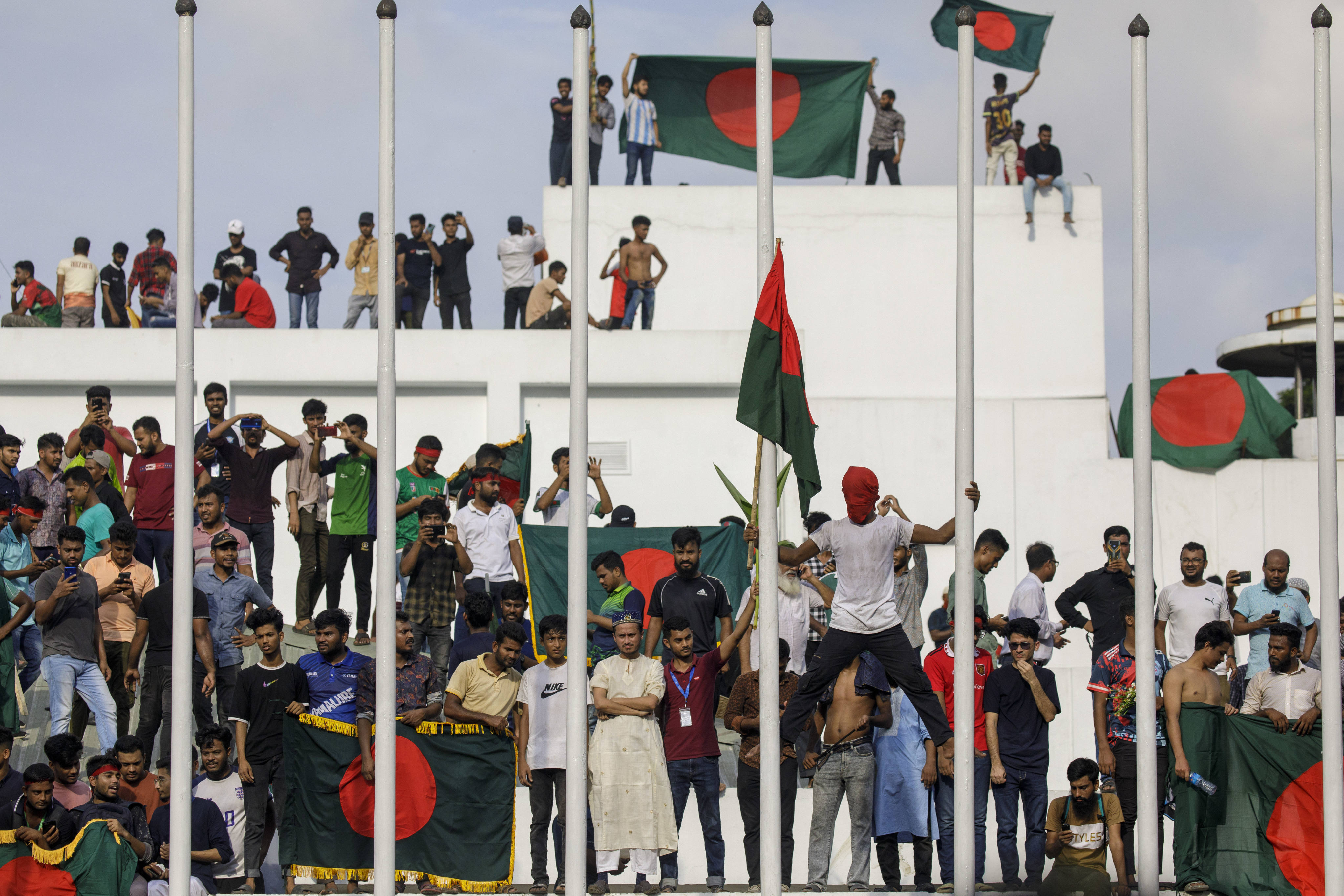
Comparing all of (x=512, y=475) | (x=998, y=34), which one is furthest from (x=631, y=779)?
(x=998, y=34)

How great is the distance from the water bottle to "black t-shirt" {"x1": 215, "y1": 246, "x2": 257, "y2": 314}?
12.5 m

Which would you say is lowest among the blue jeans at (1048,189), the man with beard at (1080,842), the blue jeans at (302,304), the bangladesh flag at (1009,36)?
the man with beard at (1080,842)

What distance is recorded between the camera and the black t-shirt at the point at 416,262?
17.8 metres

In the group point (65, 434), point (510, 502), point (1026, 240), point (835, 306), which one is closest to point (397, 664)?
point (510, 502)

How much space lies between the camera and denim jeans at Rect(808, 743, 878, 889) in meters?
9.59

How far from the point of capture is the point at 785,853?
10094 millimetres

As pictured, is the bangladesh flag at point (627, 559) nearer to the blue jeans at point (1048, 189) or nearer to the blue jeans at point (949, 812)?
the blue jeans at point (949, 812)

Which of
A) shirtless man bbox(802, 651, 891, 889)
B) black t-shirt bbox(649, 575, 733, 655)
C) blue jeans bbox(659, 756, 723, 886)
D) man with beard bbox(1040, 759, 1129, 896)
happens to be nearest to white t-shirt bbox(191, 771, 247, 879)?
blue jeans bbox(659, 756, 723, 886)

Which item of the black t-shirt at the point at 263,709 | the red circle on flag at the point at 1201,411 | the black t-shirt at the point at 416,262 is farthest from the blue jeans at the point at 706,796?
the red circle on flag at the point at 1201,411

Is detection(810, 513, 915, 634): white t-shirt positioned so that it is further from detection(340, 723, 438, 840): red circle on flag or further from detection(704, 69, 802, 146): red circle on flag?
detection(704, 69, 802, 146): red circle on flag

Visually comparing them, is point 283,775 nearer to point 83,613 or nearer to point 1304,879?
point 83,613

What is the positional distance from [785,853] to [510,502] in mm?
5185

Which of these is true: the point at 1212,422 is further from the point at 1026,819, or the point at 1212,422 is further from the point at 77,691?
the point at 77,691

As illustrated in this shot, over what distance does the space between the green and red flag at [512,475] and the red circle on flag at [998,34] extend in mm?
9090
